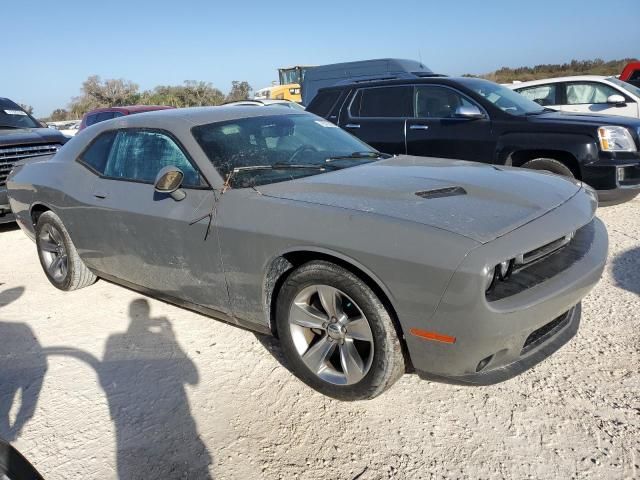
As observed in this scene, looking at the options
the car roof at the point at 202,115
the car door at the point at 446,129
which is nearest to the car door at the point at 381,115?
the car door at the point at 446,129

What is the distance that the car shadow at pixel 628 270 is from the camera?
3790 millimetres

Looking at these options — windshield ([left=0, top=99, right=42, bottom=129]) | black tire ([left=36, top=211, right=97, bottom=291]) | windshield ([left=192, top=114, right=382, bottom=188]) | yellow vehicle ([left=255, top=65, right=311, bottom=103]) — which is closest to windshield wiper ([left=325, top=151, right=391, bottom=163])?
windshield ([left=192, top=114, right=382, bottom=188])

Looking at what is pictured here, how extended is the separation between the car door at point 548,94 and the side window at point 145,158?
7920 mm

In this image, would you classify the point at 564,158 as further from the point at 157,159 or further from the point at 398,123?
the point at 157,159

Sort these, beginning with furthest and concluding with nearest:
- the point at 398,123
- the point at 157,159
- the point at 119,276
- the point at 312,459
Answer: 1. the point at 398,123
2. the point at 119,276
3. the point at 157,159
4. the point at 312,459

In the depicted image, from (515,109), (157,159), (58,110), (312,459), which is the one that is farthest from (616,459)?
(58,110)

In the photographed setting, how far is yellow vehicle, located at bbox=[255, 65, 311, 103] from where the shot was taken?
21188 millimetres

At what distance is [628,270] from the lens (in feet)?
13.3

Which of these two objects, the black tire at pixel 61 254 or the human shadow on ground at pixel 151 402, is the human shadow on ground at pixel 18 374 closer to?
the human shadow on ground at pixel 151 402

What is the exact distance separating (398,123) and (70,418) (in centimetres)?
501

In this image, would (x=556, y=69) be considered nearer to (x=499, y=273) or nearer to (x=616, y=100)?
(x=616, y=100)

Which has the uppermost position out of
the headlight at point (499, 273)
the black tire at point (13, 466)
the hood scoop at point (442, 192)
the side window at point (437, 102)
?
the side window at point (437, 102)

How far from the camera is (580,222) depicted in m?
2.57

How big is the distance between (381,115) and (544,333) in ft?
15.3
